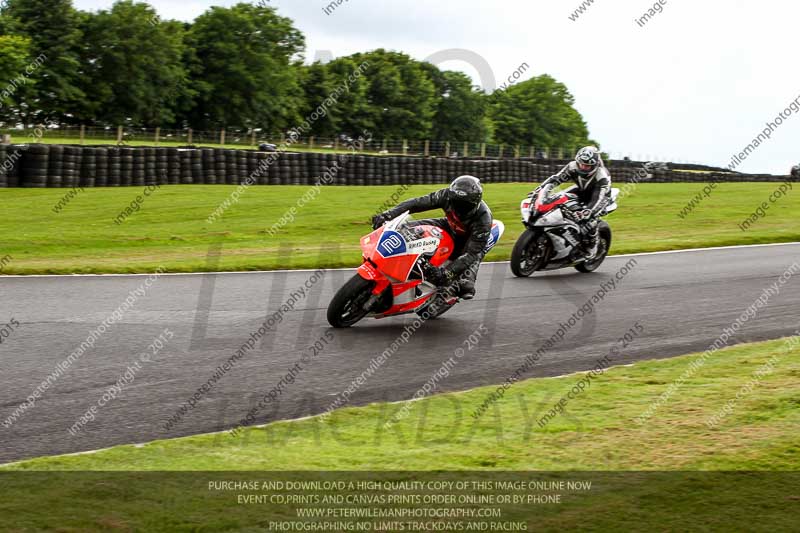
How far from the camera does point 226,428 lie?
630cm

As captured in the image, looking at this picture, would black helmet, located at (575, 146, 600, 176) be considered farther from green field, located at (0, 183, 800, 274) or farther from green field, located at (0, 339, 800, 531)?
green field, located at (0, 339, 800, 531)

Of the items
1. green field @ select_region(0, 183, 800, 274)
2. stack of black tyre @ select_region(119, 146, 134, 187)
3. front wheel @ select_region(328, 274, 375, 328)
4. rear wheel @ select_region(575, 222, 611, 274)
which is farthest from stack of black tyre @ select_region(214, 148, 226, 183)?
front wheel @ select_region(328, 274, 375, 328)

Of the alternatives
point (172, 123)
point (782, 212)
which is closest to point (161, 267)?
point (782, 212)

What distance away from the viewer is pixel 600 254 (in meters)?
14.7

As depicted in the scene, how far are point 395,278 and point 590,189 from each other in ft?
19.4

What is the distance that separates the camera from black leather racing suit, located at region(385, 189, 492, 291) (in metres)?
9.81

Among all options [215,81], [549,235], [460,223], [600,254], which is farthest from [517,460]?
[215,81]

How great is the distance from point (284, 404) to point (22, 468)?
6.91 feet

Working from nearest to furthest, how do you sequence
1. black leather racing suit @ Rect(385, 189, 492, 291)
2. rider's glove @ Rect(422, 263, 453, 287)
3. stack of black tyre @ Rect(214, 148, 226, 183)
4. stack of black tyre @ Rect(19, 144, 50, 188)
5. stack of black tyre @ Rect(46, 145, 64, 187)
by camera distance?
rider's glove @ Rect(422, 263, 453, 287)
black leather racing suit @ Rect(385, 189, 492, 291)
stack of black tyre @ Rect(19, 144, 50, 188)
stack of black tyre @ Rect(46, 145, 64, 187)
stack of black tyre @ Rect(214, 148, 226, 183)

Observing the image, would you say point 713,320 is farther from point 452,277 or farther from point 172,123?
point 172,123

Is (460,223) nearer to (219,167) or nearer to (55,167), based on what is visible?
(55,167)

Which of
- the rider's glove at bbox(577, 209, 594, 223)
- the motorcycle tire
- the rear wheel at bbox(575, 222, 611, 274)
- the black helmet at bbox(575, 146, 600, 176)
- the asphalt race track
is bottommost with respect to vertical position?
the asphalt race track

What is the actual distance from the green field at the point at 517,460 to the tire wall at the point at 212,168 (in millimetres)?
20303

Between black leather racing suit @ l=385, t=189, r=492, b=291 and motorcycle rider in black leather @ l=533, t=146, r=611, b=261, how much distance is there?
4.01 m
